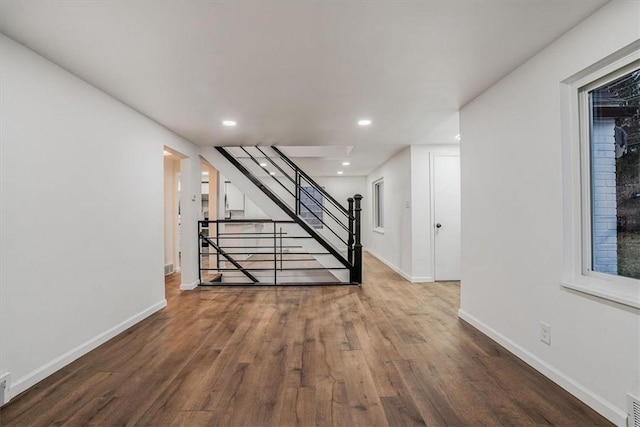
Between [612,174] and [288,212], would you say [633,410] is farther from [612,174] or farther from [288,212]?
[288,212]

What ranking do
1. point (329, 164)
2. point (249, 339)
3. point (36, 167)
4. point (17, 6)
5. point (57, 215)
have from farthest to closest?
point (329, 164)
point (249, 339)
point (57, 215)
point (36, 167)
point (17, 6)

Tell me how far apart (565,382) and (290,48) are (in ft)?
8.90

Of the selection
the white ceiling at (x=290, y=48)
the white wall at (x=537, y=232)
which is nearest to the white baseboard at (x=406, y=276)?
the white wall at (x=537, y=232)

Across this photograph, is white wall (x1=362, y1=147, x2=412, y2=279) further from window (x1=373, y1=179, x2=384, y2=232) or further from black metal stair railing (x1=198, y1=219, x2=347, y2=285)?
black metal stair railing (x1=198, y1=219, x2=347, y2=285)

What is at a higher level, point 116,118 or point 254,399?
point 116,118

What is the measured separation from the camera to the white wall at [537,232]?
154 centimetres

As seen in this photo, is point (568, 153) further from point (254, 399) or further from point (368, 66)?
point (254, 399)

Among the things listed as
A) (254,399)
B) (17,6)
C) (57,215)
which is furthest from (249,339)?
(17,6)

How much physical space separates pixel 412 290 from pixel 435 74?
2946mm

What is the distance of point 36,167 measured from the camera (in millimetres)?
1936

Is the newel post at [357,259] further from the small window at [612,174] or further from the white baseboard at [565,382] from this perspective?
the small window at [612,174]

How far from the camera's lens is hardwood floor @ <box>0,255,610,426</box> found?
5.24 feet

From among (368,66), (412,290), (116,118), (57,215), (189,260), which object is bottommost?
(412,290)

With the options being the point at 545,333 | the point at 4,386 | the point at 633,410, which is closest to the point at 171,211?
the point at 4,386
